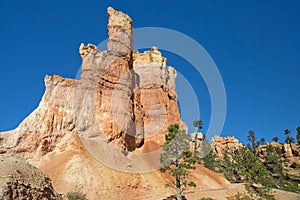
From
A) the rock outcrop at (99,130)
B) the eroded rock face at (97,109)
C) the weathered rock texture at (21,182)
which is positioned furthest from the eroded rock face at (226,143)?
the weathered rock texture at (21,182)

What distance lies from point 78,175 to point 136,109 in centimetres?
1951

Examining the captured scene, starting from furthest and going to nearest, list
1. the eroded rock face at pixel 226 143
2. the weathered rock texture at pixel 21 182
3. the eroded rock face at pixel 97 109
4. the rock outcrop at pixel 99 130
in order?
1. the eroded rock face at pixel 226 143
2. the eroded rock face at pixel 97 109
3. the rock outcrop at pixel 99 130
4. the weathered rock texture at pixel 21 182

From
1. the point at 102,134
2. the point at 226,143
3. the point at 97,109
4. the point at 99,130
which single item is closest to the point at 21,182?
the point at 102,134

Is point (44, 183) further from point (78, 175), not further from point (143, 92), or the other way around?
point (143, 92)

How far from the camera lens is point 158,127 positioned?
173ft

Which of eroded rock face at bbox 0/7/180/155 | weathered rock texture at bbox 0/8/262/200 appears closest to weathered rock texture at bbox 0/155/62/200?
weathered rock texture at bbox 0/8/262/200

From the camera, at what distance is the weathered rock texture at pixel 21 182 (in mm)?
10906

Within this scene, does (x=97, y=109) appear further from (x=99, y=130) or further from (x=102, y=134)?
(x=102, y=134)

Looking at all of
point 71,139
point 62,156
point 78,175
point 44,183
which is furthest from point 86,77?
point 44,183

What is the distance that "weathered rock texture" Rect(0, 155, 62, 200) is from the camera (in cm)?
1091

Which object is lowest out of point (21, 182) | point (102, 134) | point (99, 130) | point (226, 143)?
point (21, 182)

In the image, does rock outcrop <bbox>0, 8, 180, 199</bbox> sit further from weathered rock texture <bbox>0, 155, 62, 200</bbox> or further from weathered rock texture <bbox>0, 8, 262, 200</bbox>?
weathered rock texture <bbox>0, 155, 62, 200</bbox>

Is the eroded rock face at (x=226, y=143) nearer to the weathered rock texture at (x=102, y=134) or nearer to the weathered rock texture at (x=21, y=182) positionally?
the weathered rock texture at (x=102, y=134)

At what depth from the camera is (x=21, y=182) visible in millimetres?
11703
